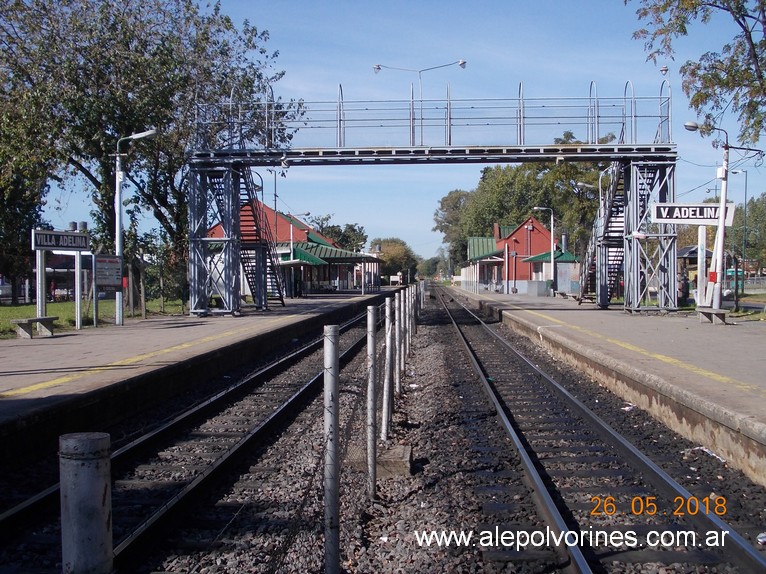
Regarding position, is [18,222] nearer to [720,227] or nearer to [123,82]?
[123,82]

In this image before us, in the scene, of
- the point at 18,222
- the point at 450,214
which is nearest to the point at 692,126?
the point at 18,222

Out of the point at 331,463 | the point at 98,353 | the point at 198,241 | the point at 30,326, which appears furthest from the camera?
the point at 198,241

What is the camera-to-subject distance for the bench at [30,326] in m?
16.8

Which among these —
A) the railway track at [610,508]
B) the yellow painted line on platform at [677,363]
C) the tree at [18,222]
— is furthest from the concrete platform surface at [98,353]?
the yellow painted line on platform at [677,363]

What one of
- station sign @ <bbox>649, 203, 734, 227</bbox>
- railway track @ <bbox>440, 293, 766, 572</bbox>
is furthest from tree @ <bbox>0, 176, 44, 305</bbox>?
railway track @ <bbox>440, 293, 766, 572</bbox>

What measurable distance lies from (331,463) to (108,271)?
57.1 ft

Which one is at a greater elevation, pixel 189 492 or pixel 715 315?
pixel 715 315

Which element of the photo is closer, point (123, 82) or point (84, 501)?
point (84, 501)

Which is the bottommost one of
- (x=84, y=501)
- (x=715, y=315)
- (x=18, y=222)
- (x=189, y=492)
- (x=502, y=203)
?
(x=189, y=492)

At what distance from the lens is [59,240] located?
700 inches

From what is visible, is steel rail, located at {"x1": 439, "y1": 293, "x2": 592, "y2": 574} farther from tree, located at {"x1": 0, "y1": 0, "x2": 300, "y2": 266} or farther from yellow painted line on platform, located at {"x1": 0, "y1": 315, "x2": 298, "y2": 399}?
tree, located at {"x1": 0, "y1": 0, "x2": 300, "y2": 266}

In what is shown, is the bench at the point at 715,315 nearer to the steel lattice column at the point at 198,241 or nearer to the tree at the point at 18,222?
the steel lattice column at the point at 198,241

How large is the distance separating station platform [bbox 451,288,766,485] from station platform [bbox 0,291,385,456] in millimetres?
7054

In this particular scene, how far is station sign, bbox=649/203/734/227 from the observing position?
2083 centimetres
